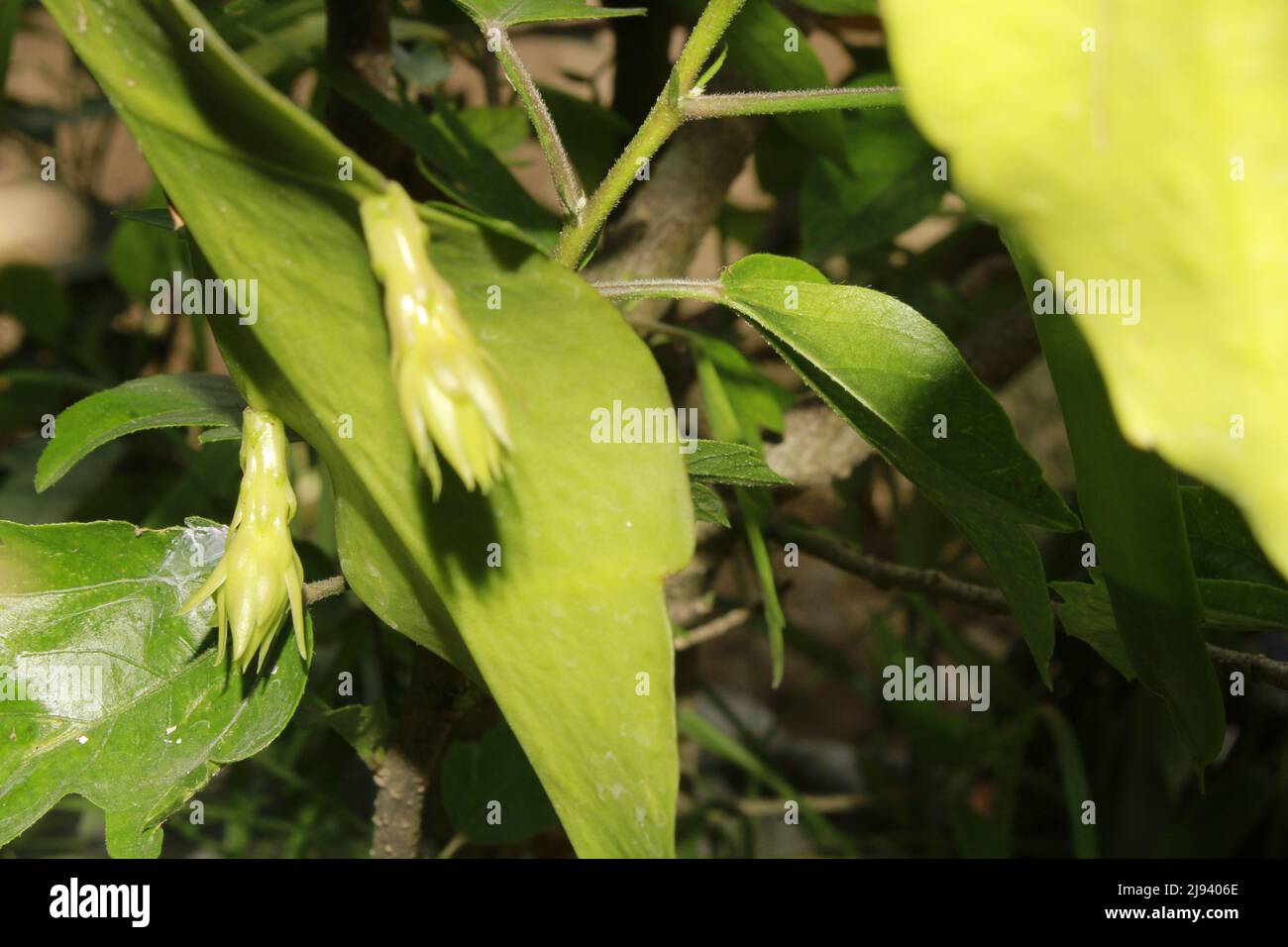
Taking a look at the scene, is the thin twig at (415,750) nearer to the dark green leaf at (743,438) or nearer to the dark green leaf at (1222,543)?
the dark green leaf at (743,438)

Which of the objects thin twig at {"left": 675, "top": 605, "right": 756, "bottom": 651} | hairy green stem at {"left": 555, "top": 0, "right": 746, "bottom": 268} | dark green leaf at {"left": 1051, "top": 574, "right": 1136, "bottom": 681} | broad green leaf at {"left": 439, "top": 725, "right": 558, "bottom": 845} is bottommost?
broad green leaf at {"left": 439, "top": 725, "right": 558, "bottom": 845}

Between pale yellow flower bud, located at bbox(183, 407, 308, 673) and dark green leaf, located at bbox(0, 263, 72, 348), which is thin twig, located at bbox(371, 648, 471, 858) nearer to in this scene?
pale yellow flower bud, located at bbox(183, 407, 308, 673)

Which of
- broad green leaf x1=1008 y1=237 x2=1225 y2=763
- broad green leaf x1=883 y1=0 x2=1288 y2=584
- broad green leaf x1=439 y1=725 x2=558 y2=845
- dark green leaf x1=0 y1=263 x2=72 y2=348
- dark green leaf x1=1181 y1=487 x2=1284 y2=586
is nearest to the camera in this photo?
broad green leaf x1=883 y1=0 x2=1288 y2=584

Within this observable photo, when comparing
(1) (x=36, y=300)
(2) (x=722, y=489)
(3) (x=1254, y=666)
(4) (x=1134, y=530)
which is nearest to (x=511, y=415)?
(4) (x=1134, y=530)

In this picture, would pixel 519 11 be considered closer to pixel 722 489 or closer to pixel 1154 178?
pixel 1154 178

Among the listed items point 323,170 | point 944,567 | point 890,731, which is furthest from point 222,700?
point 890,731

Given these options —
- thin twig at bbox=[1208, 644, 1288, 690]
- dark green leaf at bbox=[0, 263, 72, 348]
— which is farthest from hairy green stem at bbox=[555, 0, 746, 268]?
dark green leaf at bbox=[0, 263, 72, 348]

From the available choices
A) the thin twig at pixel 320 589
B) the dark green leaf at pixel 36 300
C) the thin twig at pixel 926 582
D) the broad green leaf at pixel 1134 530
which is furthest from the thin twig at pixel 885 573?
the dark green leaf at pixel 36 300
